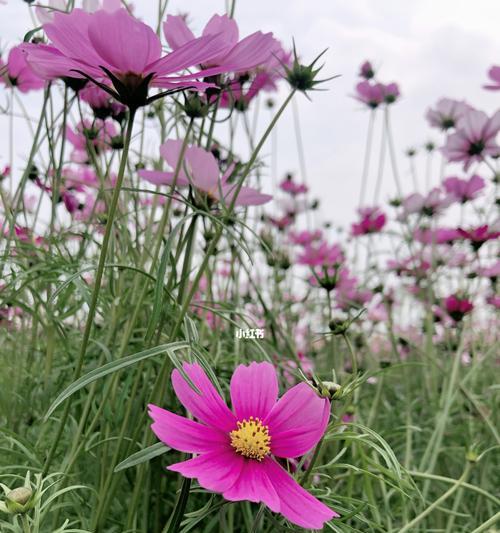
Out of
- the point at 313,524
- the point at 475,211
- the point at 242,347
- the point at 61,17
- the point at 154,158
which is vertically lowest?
the point at 313,524

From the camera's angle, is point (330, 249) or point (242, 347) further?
point (330, 249)

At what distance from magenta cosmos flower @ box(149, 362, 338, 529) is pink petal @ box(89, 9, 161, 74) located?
0.15 meters

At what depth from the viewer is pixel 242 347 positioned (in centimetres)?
73

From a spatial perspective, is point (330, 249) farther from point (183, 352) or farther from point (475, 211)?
point (183, 352)

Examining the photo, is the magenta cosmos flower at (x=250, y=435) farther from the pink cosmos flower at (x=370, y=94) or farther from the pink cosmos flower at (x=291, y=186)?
the pink cosmos flower at (x=291, y=186)

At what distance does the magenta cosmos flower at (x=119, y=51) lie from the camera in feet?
1.02

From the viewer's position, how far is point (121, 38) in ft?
1.03

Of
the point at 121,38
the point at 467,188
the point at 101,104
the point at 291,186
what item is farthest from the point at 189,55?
the point at 291,186

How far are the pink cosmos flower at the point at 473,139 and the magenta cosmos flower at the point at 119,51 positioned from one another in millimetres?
757

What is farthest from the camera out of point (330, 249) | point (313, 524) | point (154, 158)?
point (330, 249)

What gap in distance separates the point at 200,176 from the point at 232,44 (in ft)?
0.35

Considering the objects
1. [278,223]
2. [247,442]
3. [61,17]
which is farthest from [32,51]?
[278,223]

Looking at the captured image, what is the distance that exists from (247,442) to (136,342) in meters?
0.35

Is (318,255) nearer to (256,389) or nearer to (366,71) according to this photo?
(366,71)
